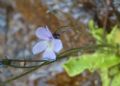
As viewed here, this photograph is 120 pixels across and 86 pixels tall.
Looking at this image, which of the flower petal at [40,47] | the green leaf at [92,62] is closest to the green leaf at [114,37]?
the green leaf at [92,62]

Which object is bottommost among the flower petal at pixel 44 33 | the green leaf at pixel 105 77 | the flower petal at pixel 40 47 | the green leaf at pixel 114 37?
the green leaf at pixel 105 77

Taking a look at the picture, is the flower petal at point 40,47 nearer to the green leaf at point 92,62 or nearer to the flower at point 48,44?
the flower at point 48,44

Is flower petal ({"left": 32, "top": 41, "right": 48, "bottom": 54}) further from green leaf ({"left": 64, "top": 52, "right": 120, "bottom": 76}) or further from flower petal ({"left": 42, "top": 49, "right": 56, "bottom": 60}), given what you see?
green leaf ({"left": 64, "top": 52, "right": 120, "bottom": 76})

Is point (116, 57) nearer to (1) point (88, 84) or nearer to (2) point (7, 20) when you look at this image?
(1) point (88, 84)

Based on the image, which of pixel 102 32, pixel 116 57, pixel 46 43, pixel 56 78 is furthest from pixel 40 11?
pixel 46 43

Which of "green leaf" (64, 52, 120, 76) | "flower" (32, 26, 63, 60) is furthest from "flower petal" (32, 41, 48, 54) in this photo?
"green leaf" (64, 52, 120, 76)

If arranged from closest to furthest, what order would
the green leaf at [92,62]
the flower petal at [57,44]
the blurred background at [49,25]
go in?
the flower petal at [57,44] < the green leaf at [92,62] < the blurred background at [49,25]

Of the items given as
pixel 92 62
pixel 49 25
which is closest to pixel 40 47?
pixel 92 62

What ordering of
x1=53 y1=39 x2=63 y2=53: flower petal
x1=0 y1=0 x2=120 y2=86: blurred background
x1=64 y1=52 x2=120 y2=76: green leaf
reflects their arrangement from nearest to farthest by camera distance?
x1=53 y1=39 x2=63 y2=53: flower petal
x1=64 y1=52 x2=120 y2=76: green leaf
x1=0 y1=0 x2=120 y2=86: blurred background

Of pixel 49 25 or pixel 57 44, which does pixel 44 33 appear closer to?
pixel 57 44
